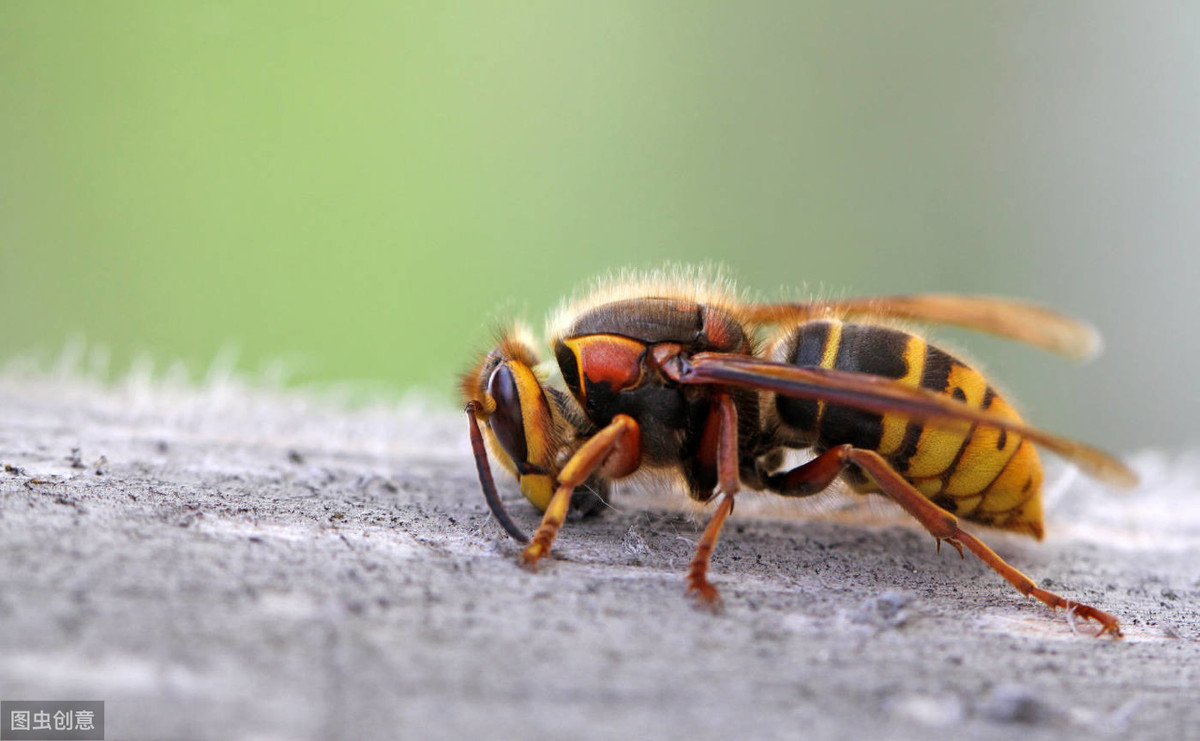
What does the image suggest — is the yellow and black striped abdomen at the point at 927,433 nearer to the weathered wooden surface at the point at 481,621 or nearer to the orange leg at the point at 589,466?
the weathered wooden surface at the point at 481,621

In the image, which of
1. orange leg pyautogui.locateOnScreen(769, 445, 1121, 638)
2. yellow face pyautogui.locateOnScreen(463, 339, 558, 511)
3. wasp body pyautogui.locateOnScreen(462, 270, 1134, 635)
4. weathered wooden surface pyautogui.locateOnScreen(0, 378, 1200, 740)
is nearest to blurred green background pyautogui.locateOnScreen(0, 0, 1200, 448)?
wasp body pyautogui.locateOnScreen(462, 270, 1134, 635)

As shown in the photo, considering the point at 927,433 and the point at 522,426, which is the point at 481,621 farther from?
the point at 927,433

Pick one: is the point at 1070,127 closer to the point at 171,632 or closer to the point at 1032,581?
the point at 1032,581

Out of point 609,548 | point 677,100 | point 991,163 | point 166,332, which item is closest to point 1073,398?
point 991,163

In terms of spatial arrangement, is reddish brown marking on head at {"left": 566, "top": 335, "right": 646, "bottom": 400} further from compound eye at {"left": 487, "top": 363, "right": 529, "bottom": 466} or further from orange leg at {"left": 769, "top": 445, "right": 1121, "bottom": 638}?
orange leg at {"left": 769, "top": 445, "right": 1121, "bottom": 638}

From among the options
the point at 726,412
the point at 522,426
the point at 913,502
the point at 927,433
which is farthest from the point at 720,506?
the point at 927,433
